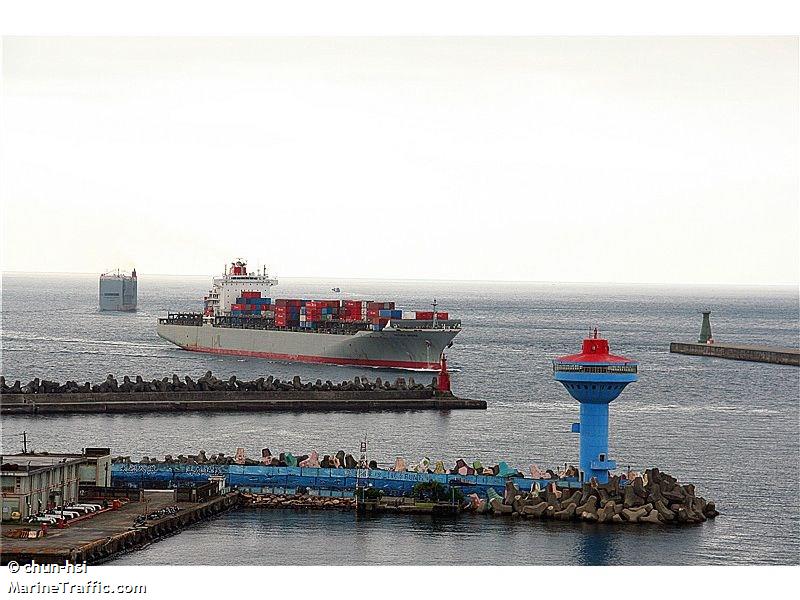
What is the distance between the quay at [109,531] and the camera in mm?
22875

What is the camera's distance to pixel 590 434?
29438mm

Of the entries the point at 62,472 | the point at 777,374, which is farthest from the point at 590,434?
the point at 777,374

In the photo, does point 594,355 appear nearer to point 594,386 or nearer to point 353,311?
point 594,386

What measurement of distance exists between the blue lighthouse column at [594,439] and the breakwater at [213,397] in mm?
22486

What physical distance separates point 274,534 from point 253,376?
1476 inches

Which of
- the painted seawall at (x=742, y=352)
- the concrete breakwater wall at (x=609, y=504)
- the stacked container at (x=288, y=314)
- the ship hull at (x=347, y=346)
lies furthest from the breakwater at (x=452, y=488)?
the painted seawall at (x=742, y=352)

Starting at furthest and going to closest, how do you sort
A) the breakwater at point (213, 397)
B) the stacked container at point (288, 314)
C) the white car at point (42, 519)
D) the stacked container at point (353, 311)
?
the stacked container at point (288, 314)
the stacked container at point (353, 311)
the breakwater at point (213, 397)
the white car at point (42, 519)

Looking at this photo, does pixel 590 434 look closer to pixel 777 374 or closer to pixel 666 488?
pixel 666 488

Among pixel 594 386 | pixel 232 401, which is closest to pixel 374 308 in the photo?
pixel 232 401

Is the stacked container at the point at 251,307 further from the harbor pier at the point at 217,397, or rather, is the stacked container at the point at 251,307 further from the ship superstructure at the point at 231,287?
the harbor pier at the point at 217,397

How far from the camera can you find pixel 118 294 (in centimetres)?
13600

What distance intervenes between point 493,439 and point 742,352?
45.5 metres

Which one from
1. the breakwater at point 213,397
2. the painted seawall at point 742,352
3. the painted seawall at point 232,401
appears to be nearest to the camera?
the painted seawall at point 232,401
